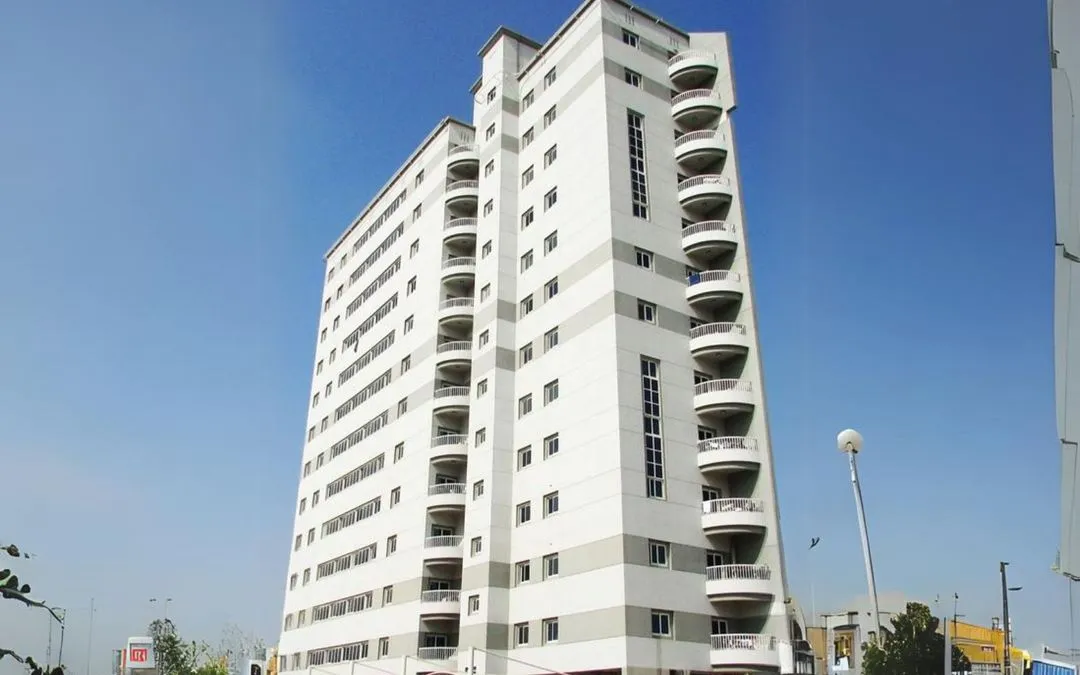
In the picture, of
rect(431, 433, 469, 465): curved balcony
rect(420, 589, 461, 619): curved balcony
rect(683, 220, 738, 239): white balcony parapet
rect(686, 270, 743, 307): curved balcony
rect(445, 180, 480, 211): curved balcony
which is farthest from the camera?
rect(445, 180, 480, 211): curved balcony

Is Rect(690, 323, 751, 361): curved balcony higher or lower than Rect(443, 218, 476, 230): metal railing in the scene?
lower

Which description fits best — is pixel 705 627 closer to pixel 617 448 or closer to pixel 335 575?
pixel 617 448

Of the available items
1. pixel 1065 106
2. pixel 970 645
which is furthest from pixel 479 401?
pixel 1065 106

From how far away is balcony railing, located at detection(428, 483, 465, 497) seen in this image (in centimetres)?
4019

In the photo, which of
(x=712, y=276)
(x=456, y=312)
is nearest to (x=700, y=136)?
(x=712, y=276)

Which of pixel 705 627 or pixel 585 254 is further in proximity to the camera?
pixel 585 254

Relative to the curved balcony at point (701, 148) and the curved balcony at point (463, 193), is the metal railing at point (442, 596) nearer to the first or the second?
the curved balcony at point (463, 193)

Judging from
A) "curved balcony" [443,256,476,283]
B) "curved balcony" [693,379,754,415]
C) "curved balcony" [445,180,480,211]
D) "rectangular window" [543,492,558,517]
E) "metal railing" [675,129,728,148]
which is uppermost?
"curved balcony" [445,180,480,211]

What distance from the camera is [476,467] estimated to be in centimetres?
3759

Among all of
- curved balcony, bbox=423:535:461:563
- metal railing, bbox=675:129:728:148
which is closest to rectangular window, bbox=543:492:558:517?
curved balcony, bbox=423:535:461:563

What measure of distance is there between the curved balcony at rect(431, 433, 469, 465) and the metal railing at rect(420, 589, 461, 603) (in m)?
6.04

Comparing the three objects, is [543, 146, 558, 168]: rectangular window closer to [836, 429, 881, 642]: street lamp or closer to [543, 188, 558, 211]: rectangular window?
[543, 188, 558, 211]: rectangular window

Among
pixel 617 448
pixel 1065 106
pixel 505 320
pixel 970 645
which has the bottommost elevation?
pixel 970 645

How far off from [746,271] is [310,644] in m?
32.8
